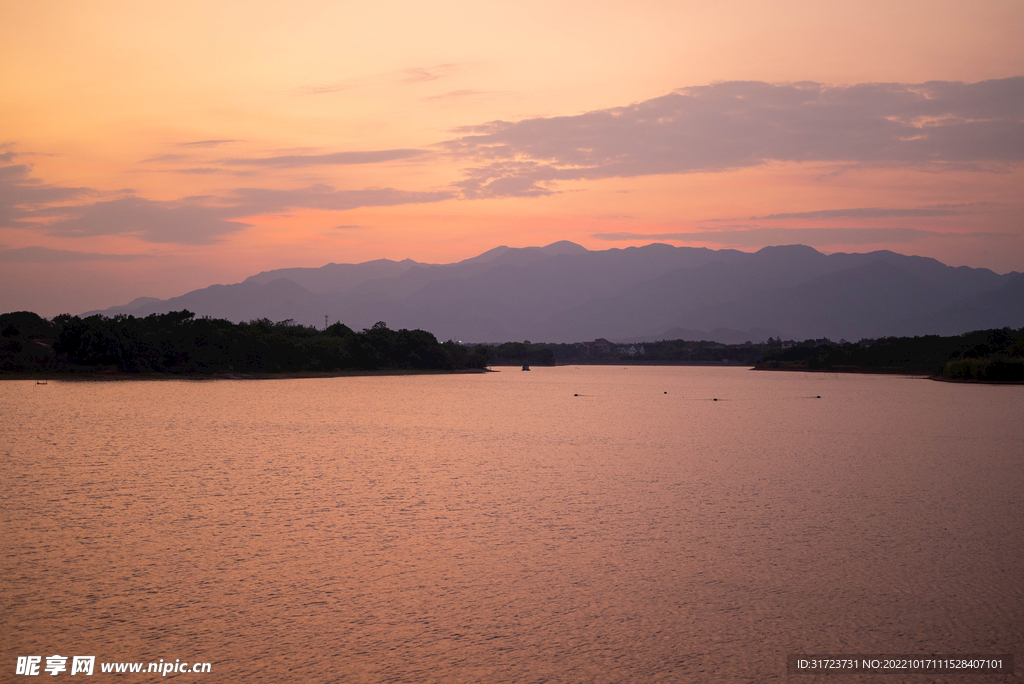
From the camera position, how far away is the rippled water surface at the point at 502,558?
38.0 ft

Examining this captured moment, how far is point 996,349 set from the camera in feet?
496

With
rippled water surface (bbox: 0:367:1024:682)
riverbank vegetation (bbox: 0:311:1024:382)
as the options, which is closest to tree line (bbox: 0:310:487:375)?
riverbank vegetation (bbox: 0:311:1024:382)

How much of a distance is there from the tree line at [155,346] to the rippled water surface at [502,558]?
323 ft

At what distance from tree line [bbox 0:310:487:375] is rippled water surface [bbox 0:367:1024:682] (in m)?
98.4

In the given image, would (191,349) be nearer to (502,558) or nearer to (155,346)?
(155,346)

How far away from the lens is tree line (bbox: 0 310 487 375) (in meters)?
126

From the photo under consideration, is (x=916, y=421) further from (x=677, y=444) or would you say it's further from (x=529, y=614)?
(x=529, y=614)

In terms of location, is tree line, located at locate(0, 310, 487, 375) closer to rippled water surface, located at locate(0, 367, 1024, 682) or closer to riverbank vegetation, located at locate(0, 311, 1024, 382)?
riverbank vegetation, located at locate(0, 311, 1024, 382)

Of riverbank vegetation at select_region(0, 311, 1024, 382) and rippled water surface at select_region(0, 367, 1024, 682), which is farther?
riverbank vegetation at select_region(0, 311, 1024, 382)

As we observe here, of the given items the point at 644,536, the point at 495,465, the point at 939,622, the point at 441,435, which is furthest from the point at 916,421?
the point at 939,622

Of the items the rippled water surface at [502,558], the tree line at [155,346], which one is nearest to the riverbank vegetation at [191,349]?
the tree line at [155,346]

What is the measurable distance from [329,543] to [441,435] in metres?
29.6

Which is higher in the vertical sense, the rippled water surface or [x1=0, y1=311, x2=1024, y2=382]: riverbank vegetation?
[x1=0, y1=311, x2=1024, y2=382]: riverbank vegetation

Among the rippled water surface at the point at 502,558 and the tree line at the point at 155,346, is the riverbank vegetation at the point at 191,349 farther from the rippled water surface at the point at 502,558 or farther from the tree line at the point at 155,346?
the rippled water surface at the point at 502,558
